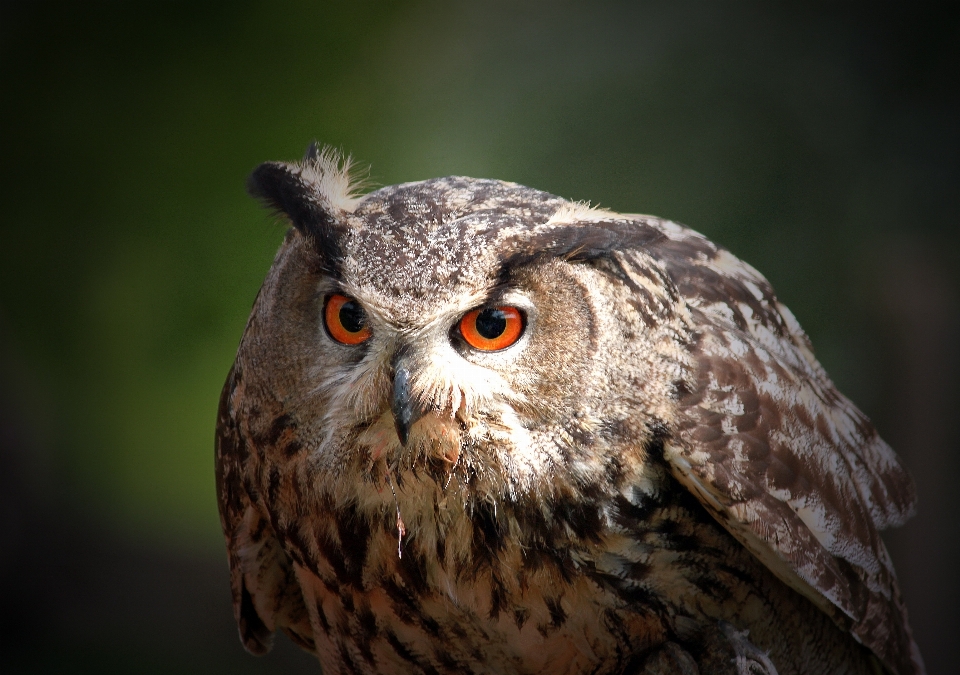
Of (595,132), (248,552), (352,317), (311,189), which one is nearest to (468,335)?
(352,317)

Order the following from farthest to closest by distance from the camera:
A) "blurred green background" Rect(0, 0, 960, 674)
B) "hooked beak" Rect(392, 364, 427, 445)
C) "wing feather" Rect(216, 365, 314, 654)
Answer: "blurred green background" Rect(0, 0, 960, 674)
"wing feather" Rect(216, 365, 314, 654)
"hooked beak" Rect(392, 364, 427, 445)

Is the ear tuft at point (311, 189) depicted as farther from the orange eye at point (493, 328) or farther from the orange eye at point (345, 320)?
the orange eye at point (493, 328)

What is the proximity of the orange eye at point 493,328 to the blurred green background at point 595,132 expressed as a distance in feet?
4.29

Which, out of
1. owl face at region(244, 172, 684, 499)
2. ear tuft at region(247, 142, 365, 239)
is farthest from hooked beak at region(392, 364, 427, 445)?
ear tuft at region(247, 142, 365, 239)

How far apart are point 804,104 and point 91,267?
2555mm

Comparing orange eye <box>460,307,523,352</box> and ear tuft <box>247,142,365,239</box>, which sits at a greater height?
ear tuft <box>247,142,365,239</box>

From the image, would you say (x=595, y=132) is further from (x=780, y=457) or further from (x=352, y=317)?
(x=352, y=317)

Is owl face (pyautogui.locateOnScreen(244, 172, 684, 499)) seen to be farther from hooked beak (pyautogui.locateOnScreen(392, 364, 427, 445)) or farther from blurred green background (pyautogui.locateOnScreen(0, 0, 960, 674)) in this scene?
blurred green background (pyautogui.locateOnScreen(0, 0, 960, 674))

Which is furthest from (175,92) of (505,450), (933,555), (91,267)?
(933,555)

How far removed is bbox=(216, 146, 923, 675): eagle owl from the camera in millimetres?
944

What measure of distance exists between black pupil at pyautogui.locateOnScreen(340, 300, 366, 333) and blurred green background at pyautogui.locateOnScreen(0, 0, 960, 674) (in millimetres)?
1239

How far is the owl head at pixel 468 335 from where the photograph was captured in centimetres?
92

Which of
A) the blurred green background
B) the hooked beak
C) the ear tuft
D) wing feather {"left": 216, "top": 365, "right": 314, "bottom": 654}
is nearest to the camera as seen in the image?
the hooked beak

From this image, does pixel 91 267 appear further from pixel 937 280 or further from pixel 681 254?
pixel 937 280
